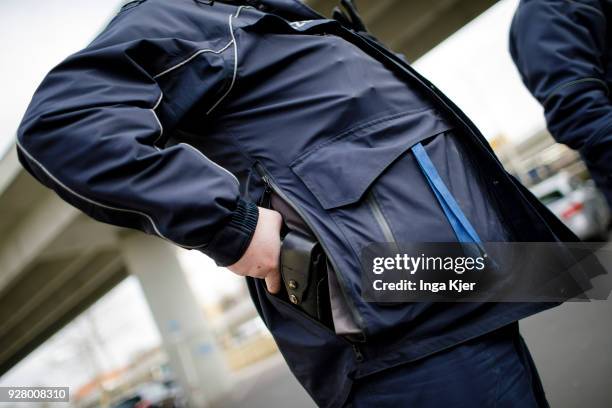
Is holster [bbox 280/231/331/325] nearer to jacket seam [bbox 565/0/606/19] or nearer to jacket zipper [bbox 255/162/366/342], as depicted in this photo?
jacket zipper [bbox 255/162/366/342]

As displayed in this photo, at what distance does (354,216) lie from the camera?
3.15 feet

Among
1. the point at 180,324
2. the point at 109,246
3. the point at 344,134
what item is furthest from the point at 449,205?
the point at 109,246

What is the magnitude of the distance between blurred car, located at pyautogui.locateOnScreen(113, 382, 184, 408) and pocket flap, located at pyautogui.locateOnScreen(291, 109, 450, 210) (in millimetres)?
10871

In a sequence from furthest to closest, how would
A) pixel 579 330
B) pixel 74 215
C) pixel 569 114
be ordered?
pixel 74 215, pixel 579 330, pixel 569 114

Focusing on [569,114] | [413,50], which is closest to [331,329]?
[569,114]

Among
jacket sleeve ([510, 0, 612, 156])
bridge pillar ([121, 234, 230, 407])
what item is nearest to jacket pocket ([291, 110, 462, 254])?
jacket sleeve ([510, 0, 612, 156])

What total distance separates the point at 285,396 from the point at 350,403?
19.0 ft

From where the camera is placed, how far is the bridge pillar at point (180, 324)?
10.9 meters

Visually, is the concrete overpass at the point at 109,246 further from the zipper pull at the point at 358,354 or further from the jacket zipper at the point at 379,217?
the zipper pull at the point at 358,354

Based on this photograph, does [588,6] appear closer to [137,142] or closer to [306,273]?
[306,273]

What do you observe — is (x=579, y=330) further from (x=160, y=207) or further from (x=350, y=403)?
(x=160, y=207)

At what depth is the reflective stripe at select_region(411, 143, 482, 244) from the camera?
98 centimetres

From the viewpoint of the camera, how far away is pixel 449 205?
0.98m

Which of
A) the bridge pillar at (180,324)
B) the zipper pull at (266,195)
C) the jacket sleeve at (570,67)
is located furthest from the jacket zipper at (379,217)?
the bridge pillar at (180,324)
